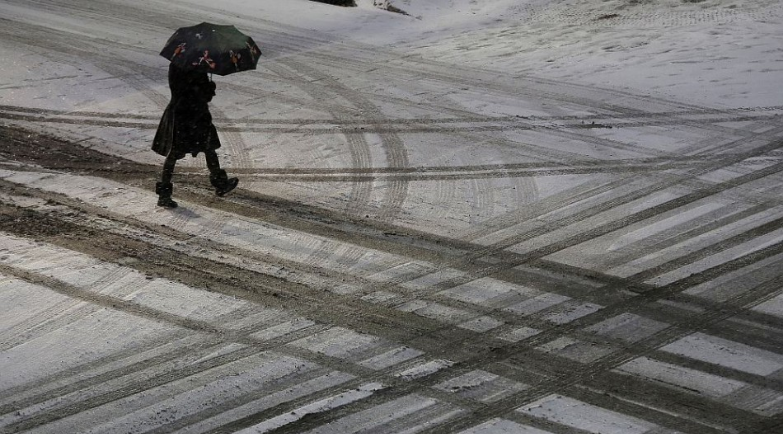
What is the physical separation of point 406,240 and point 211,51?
2404 mm

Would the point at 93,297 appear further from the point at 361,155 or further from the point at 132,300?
the point at 361,155

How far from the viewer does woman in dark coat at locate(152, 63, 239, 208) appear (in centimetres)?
988

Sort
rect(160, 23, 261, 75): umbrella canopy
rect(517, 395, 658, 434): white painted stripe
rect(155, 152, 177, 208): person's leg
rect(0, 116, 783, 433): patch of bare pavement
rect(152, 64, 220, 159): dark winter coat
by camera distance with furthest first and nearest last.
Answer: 1. rect(155, 152, 177, 208): person's leg
2. rect(152, 64, 220, 159): dark winter coat
3. rect(160, 23, 261, 75): umbrella canopy
4. rect(0, 116, 783, 433): patch of bare pavement
5. rect(517, 395, 658, 434): white painted stripe

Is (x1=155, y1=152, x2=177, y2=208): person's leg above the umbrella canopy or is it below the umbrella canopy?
below

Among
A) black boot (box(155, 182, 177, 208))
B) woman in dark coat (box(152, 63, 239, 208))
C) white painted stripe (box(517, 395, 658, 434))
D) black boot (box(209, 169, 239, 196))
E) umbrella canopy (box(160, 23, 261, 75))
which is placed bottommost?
white painted stripe (box(517, 395, 658, 434))

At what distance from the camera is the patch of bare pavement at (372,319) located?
6703mm

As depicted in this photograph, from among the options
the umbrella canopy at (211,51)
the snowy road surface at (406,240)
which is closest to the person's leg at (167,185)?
the snowy road surface at (406,240)

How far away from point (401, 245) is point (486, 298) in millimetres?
1266

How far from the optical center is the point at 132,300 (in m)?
8.21

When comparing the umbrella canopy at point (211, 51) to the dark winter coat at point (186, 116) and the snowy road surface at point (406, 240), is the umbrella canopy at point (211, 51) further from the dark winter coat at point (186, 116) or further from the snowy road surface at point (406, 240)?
the snowy road surface at point (406, 240)

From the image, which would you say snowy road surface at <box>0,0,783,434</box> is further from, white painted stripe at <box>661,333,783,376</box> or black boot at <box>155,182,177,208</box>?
black boot at <box>155,182,177,208</box>

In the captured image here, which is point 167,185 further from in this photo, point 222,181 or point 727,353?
point 727,353

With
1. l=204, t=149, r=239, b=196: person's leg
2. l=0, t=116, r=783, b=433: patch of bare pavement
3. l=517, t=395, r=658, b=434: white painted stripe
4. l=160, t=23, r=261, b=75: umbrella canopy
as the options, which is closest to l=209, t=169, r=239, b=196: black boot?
l=204, t=149, r=239, b=196: person's leg

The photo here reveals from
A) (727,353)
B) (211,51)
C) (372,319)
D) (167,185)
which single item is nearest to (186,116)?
(167,185)
